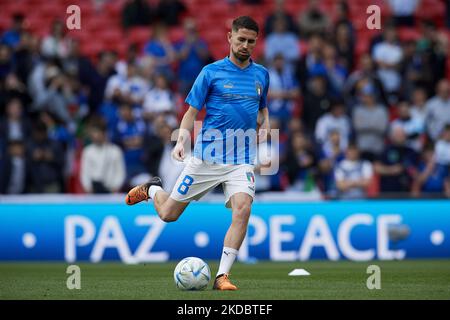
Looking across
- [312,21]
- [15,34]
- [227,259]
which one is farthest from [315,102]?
[227,259]

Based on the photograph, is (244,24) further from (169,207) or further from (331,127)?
(331,127)

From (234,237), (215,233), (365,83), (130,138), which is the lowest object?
(215,233)

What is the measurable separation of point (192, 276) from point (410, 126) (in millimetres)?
11021

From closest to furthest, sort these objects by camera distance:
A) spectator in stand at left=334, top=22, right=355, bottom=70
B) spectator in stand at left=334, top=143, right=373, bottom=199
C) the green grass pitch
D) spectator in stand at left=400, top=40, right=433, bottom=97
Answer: the green grass pitch
spectator in stand at left=334, top=143, right=373, bottom=199
spectator in stand at left=400, top=40, right=433, bottom=97
spectator in stand at left=334, top=22, right=355, bottom=70

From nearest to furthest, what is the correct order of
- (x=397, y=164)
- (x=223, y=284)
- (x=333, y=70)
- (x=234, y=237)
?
1. (x=223, y=284)
2. (x=234, y=237)
3. (x=397, y=164)
4. (x=333, y=70)

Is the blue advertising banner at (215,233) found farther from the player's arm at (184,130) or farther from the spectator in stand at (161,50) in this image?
the player's arm at (184,130)

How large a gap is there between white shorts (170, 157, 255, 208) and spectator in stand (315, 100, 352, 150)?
353 inches

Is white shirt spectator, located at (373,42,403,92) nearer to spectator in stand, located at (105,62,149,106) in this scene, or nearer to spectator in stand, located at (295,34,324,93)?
spectator in stand, located at (295,34,324,93)

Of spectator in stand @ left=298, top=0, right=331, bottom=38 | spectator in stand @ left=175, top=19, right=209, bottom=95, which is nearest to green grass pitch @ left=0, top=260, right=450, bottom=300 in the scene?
spectator in stand @ left=175, top=19, right=209, bottom=95

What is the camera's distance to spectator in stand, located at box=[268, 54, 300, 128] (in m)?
20.8

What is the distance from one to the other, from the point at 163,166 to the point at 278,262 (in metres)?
3.43

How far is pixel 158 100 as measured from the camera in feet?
67.9

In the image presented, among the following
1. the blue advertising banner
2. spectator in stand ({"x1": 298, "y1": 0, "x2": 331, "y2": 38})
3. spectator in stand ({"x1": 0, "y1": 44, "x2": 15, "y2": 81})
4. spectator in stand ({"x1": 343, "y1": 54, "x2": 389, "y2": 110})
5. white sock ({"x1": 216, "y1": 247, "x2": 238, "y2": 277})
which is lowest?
the blue advertising banner
